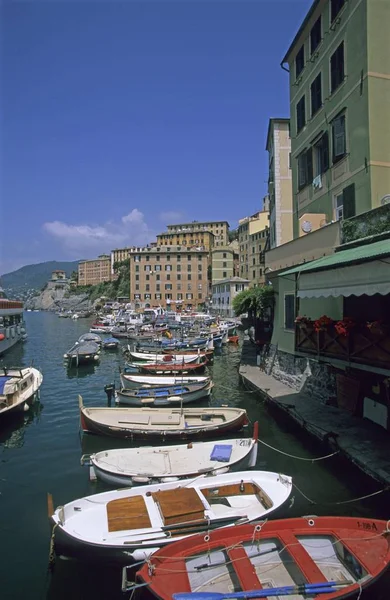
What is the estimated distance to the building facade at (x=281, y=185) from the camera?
30.0 meters

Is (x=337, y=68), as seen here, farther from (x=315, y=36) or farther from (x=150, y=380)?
(x=150, y=380)

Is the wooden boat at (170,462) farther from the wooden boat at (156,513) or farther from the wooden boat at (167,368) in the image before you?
the wooden boat at (167,368)

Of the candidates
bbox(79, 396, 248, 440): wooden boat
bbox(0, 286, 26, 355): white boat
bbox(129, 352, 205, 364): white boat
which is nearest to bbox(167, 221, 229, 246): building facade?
bbox(0, 286, 26, 355): white boat

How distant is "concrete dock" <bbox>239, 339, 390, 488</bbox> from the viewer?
11.7 metres

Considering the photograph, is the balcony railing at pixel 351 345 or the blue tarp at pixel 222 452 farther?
the blue tarp at pixel 222 452

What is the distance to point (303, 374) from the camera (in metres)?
20.3

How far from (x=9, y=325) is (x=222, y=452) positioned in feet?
147

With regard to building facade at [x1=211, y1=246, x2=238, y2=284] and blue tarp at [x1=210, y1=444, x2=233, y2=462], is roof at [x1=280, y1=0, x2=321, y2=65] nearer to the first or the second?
blue tarp at [x1=210, y1=444, x2=233, y2=462]

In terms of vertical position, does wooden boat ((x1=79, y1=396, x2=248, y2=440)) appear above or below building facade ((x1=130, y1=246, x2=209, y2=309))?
below

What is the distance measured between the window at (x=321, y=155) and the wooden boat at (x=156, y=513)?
16.5 meters

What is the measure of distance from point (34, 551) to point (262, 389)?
14360 millimetres

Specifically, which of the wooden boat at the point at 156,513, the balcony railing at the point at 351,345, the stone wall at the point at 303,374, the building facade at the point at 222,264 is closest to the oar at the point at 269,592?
the wooden boat at the point at 156,513

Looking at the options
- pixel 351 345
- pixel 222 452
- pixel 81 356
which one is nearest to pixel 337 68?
pixel 351 345

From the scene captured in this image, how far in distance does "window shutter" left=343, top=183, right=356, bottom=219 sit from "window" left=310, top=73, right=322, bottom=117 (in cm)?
605
